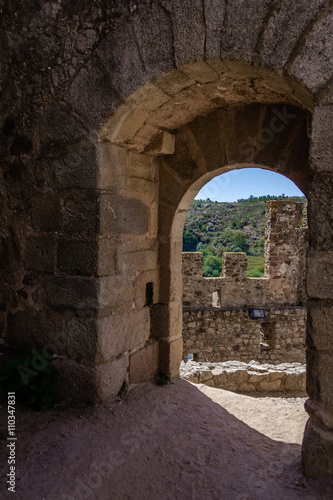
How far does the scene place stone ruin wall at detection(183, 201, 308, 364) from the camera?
9992 mm

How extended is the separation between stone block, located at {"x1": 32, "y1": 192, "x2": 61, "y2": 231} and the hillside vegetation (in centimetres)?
2378

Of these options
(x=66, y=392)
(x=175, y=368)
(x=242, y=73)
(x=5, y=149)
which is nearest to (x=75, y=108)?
(x=5, y=149)

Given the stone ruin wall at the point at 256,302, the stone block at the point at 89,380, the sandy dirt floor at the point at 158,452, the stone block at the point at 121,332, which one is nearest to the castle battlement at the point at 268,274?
the stone ruin wall at the point at 256,302

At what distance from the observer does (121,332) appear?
9.66 ft

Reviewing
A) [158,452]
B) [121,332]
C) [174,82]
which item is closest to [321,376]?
[158,452]

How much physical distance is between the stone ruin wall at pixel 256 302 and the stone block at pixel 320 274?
794cm

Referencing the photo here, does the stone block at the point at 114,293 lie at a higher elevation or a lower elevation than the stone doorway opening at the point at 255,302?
higher

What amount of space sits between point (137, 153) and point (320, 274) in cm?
178

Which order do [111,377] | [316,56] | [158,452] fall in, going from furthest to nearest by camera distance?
[111,377] < [158,452] < [316,56]

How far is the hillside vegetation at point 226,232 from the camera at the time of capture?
28.4 metres

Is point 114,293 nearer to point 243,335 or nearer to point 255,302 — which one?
point 243,335

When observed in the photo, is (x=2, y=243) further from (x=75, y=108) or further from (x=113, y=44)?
(x=113, y=44)

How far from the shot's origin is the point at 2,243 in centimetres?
307

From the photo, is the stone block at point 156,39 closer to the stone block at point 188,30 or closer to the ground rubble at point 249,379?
the stone block at point 188,30
